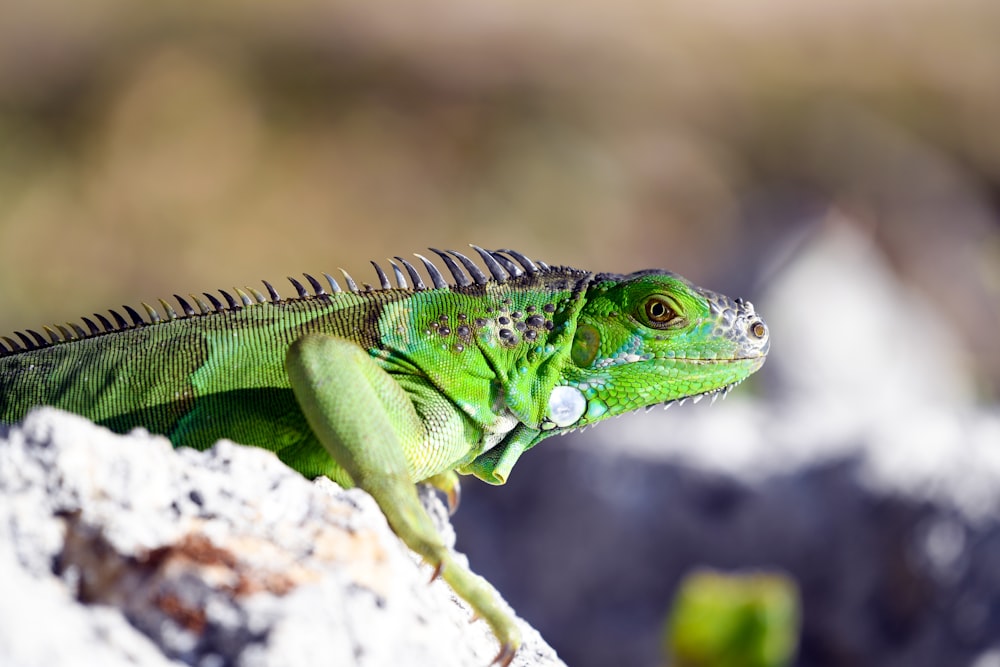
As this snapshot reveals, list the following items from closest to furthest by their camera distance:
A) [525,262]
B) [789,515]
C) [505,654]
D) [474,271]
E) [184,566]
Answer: [184,566], [505,654], [474,271], [525,262], [789,515]

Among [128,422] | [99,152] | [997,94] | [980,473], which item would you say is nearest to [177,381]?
[128,422]

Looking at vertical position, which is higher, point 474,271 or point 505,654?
point 474,271

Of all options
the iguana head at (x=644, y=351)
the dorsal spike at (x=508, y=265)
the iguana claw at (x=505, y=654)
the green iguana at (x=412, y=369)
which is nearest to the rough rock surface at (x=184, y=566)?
the iguana claw at (x=505, y=654)

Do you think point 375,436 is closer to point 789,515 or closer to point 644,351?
point 644,351

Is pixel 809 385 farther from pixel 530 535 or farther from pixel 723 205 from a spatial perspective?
pixel 723 205

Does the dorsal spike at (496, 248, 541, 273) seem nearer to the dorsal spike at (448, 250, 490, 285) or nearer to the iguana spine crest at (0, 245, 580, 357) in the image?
the iguana spine crest at (0, 245, 580, 357)

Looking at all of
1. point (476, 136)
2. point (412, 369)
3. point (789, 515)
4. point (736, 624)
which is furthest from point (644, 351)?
point (476, 136)

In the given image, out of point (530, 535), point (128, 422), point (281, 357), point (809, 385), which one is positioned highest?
point (281, 357)
